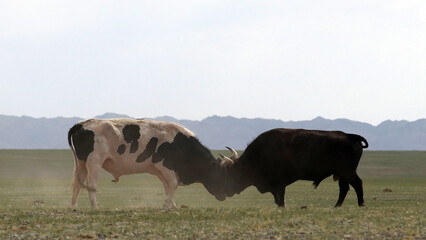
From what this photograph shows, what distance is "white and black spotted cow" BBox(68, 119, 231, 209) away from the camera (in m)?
23.9

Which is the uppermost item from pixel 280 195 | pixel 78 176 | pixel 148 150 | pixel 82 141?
pixel 82 141

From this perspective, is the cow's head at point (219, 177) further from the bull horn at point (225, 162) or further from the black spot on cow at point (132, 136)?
the black spot on cow at point (132, 136)

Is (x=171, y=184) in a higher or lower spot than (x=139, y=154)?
lower

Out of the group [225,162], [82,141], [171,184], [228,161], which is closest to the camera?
[82,141]

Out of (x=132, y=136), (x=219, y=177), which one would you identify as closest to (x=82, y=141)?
(x=132, y=136)

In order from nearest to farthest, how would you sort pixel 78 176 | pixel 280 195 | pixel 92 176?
pixel 280 195 < pixel 92 176 < pixel 78 176

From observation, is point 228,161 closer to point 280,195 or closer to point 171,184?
point 171,184

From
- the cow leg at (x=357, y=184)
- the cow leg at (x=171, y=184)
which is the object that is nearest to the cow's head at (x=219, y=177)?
the cow leg at (x=171, y=184)

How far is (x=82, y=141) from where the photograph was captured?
23.9 meters

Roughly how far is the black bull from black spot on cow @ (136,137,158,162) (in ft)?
9.22

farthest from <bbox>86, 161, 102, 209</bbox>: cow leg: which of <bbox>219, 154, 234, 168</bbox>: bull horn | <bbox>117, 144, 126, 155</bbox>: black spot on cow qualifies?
<bbox>219, 154, 234, 168</bbox>: bull horn

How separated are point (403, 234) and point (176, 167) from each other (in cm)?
1038

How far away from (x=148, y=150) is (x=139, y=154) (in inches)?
12.1

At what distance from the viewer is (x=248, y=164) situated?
2442 centimetres
